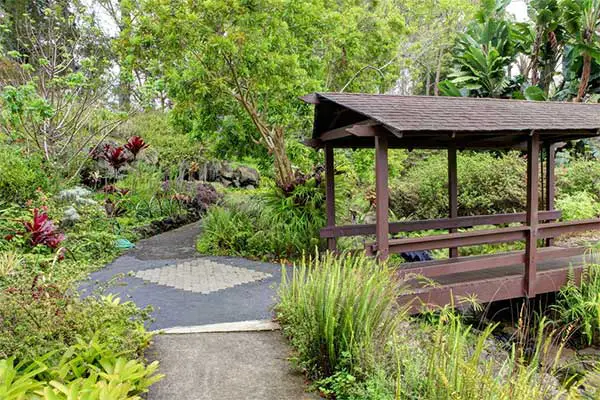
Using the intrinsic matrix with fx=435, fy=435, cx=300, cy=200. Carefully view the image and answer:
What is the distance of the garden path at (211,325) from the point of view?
3203 mm

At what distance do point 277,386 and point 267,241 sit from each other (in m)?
4.51

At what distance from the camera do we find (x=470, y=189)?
10.4 meters

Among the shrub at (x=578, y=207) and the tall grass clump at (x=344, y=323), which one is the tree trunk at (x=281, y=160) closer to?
the tall grass clump at (x=344, y=323)

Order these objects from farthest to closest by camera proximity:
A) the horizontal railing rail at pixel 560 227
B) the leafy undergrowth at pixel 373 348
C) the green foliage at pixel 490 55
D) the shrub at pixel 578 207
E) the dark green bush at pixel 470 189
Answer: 1. the green foliage at pixel 490 55
2. the dark green bush at pixel 470 189
3. the shrub at pixel 578 207
4. the horizontal railing rail at pixel 560 227
5. the leafy undergrowth at pixel 373 348

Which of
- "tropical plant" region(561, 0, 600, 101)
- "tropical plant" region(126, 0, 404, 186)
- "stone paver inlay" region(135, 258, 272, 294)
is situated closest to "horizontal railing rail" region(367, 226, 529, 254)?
"stone paver inlay" region(135, 258, 272, 294)

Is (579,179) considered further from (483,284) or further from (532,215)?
(483,284)

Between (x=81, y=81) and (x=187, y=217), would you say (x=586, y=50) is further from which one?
(x=81, y=81)

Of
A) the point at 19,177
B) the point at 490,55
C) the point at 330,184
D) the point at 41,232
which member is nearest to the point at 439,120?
the point at 330,184

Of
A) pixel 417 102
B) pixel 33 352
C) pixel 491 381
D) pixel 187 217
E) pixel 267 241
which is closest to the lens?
pixel 491 381

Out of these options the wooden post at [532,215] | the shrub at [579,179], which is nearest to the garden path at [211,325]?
the wooden post at [532,215]

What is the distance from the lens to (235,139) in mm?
8742

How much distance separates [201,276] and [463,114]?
4251mm

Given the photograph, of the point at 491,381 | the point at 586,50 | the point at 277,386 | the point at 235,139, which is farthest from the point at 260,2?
the point at 586,50

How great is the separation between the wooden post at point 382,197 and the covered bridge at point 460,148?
11mm
